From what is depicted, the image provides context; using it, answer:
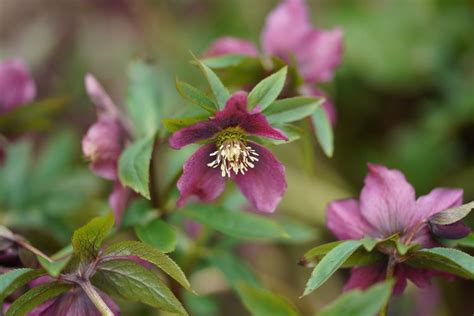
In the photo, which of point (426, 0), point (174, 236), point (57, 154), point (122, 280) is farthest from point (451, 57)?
point (122, 280)

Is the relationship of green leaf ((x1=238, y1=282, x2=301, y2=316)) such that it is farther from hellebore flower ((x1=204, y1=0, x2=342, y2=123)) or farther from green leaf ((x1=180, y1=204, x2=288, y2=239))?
hellebore flower ((x1=204, y1=0, x2=342, y2=123))

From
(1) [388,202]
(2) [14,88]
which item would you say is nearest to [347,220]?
(1) [388,202]

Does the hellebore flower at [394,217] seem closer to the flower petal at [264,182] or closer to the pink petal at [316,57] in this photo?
the flower petal at [264,182]

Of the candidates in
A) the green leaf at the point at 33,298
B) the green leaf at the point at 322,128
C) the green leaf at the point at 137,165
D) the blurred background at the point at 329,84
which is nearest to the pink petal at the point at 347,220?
the green leaf at the point at 322,128

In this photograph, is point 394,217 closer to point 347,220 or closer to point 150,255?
point 347,220

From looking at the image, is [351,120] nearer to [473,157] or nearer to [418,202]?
[473,157]
